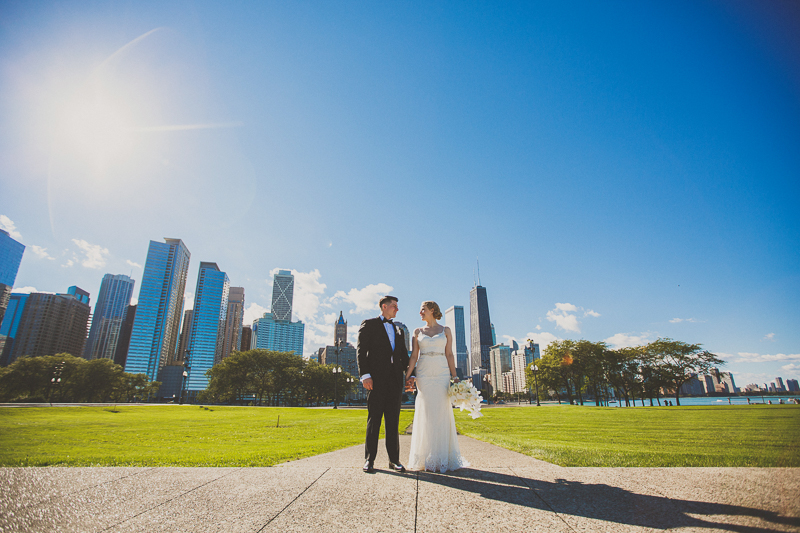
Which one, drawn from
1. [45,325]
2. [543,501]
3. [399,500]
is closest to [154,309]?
[45,325]

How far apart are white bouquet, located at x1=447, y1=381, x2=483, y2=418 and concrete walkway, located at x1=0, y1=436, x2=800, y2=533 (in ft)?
3.36

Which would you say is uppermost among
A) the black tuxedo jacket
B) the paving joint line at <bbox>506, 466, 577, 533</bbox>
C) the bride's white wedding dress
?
the black tuxedo jacket

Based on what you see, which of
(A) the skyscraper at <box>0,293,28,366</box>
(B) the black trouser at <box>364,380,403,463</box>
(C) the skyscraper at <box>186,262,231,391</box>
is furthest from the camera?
(C) the skyscraper at <box>186,262,231,391</box>

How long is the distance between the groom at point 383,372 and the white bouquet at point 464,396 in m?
0.75

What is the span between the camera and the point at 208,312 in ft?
587

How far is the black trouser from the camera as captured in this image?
4.38 m

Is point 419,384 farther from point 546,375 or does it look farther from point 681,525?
point 546,375

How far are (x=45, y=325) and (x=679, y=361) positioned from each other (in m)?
147

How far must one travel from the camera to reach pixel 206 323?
585 ft

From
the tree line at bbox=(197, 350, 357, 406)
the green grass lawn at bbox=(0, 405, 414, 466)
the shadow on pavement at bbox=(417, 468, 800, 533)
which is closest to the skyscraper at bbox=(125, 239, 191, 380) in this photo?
the tree line at bbox=(197, 350, 357, 406)

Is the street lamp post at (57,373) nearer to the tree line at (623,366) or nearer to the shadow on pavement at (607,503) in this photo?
the shadow on pavement at (607,503)

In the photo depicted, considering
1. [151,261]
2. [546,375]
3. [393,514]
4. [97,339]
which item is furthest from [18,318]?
[393,514]

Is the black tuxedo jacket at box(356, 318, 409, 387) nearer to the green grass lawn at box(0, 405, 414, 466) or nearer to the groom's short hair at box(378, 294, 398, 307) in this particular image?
the groom's short hair at box(378, 294, 398, 307)

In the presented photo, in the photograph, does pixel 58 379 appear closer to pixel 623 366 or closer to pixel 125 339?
pixel 623 366
